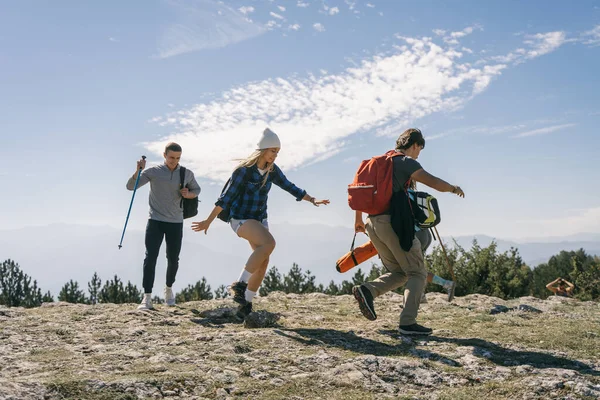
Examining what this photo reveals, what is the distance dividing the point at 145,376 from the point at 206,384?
19.1 inches

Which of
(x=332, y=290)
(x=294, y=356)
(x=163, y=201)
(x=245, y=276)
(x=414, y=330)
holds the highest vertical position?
(x=163, y=201)

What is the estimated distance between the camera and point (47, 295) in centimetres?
1398

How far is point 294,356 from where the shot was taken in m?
4.57

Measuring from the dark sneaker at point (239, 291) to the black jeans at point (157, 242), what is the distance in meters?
2.17

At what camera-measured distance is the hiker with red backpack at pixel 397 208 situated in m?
5.58

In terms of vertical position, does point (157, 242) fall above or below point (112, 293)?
above

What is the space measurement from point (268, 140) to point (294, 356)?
273cm

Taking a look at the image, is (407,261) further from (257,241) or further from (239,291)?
(239,291)

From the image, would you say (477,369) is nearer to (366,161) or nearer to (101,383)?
(366,161)

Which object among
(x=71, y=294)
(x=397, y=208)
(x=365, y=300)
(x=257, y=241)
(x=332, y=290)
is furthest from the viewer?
(x=71, y=294)

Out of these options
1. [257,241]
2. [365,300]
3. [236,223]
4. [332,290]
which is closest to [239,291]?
[257,241]

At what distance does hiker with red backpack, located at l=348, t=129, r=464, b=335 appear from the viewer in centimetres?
558

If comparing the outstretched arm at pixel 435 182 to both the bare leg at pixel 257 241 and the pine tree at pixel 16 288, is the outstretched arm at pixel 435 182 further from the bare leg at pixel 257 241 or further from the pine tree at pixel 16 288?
the pine tree at pixel 16 288

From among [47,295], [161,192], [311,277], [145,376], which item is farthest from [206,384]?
[47,295]
